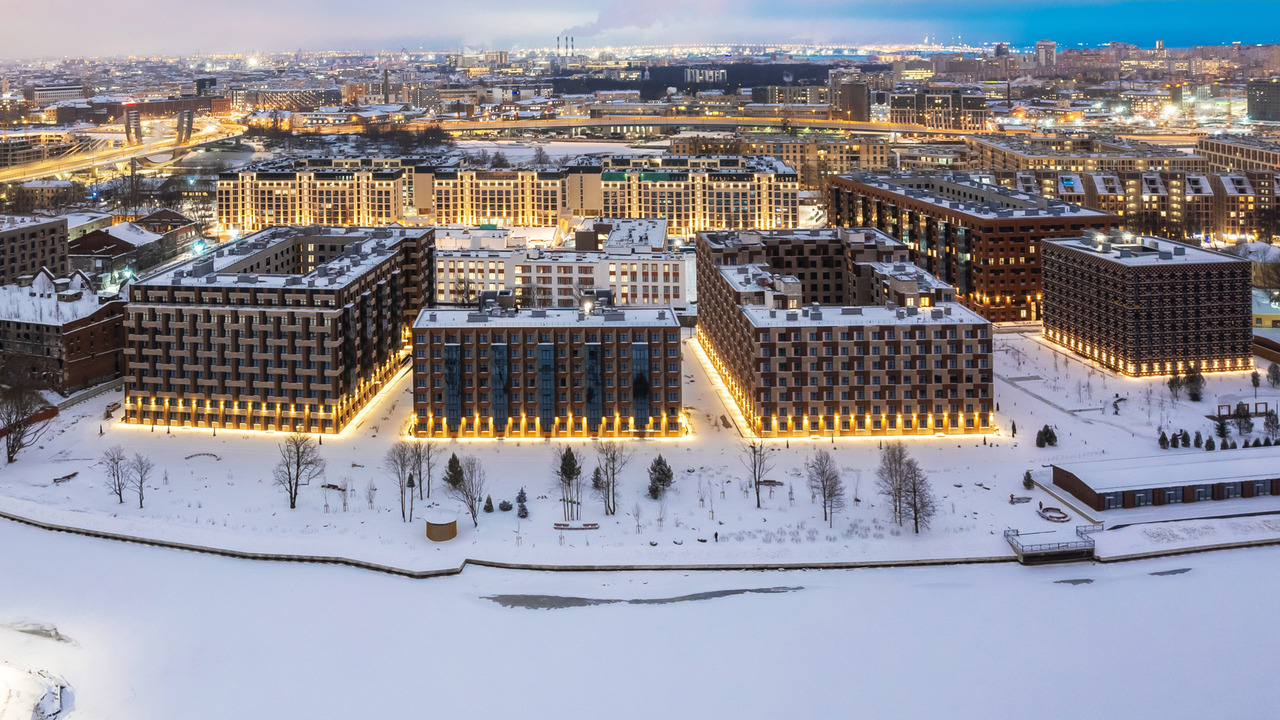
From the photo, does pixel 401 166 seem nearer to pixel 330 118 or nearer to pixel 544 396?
pixel 544 396

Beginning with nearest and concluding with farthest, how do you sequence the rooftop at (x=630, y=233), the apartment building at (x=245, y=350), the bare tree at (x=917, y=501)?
the bare tree at (x=917, y=501), the apartment building at (x=245, y=350), the rooftop at (x=630, y=233)

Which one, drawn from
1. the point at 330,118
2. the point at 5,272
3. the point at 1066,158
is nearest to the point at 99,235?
the point at 5,272

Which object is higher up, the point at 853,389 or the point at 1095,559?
the point at 853,389

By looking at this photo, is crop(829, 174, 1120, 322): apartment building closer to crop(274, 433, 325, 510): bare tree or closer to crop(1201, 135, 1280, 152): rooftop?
crop(274, 433, 325, 510): bare tree

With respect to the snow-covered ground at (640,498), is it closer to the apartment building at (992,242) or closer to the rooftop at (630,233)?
the apartment building at (992,242)

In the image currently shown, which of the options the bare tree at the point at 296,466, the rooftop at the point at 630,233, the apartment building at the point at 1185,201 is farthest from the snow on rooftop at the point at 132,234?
the apartment building at the point at 1185,201

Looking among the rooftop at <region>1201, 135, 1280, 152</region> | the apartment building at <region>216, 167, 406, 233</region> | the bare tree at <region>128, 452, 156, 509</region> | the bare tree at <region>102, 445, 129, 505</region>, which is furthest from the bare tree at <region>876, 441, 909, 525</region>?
the rooftop at <region>1201, 135, 1280, 152</region>
